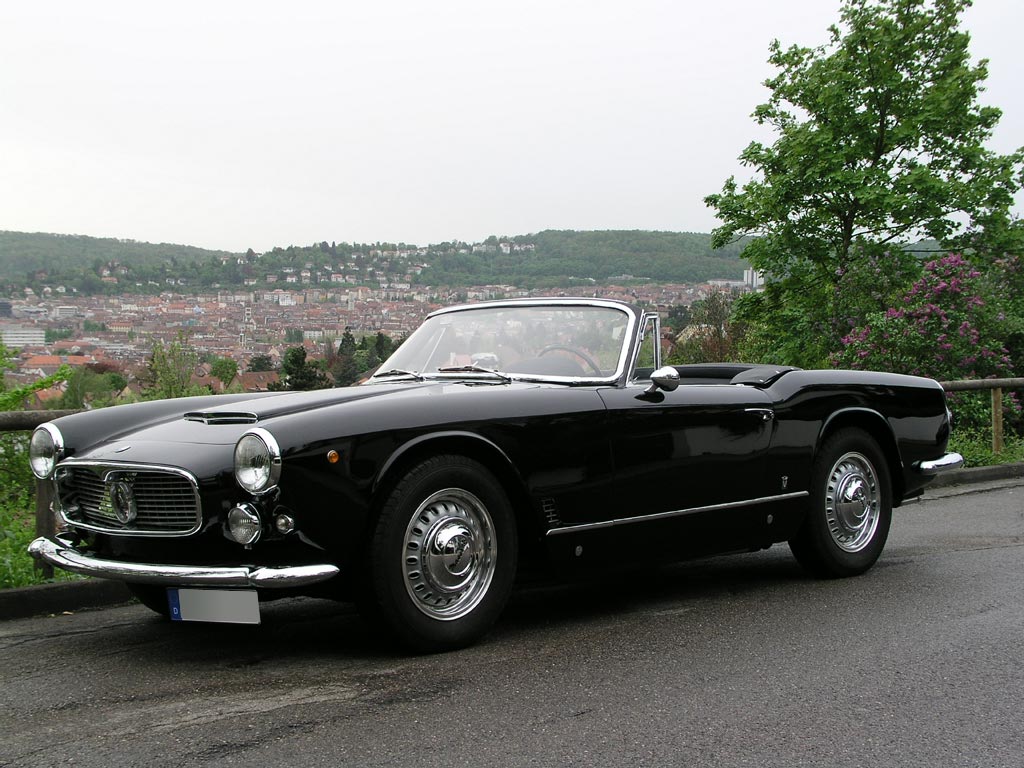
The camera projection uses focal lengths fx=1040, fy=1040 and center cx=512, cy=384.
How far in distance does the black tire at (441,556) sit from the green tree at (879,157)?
2260 cm

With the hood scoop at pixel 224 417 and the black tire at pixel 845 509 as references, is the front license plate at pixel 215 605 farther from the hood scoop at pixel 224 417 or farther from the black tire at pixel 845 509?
the black tire at pixel 845 509

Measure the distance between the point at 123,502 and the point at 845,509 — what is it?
3864mm

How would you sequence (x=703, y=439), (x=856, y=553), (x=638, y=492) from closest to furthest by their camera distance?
(x=638, y=492)
(x=703, y=439)
(x=856, y=553)

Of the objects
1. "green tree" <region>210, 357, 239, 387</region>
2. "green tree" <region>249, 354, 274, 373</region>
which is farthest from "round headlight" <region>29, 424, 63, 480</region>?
"green tree" <region>249, 354, 274, 373</region>

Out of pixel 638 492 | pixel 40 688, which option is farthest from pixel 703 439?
pixel 40 688

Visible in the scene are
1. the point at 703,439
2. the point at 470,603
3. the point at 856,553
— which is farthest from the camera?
the point at 856,553

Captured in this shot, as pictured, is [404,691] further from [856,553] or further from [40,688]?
[856,553]

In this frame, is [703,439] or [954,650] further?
[703,439]

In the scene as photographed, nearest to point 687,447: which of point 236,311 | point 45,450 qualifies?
point 45,450

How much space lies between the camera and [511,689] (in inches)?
146

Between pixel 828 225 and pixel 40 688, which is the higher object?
pixel 828 225

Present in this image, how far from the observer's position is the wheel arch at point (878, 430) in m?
5.90

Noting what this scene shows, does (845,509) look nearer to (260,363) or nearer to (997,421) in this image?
(997,421)

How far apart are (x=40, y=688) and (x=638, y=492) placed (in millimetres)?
2576
